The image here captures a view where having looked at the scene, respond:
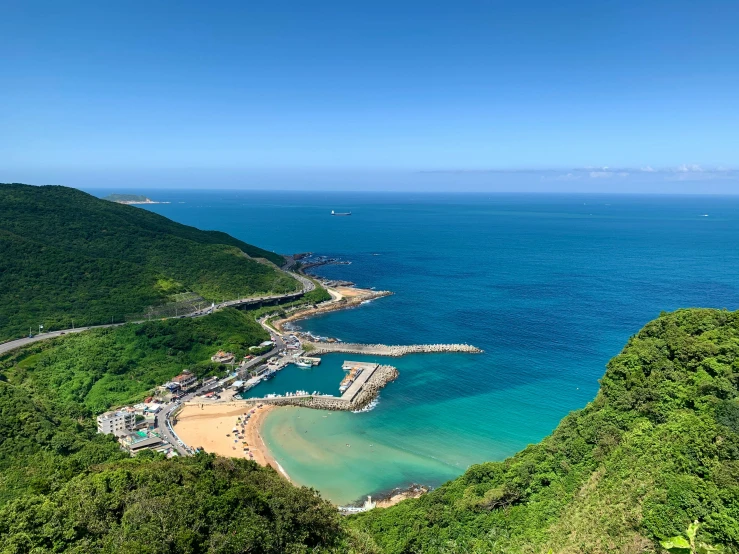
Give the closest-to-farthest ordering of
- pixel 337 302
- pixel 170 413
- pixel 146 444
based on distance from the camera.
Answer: pixel 146 444 < pixel 170 413 < pixel 337 302

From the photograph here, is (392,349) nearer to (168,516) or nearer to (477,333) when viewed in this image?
(477,333)

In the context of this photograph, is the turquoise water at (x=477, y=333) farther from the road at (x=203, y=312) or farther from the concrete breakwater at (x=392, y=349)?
the road at (x=203, y=312)

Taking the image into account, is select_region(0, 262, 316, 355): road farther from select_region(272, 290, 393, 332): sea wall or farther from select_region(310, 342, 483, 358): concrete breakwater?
select_region(310, 342, 483, 358): concrete breakwater

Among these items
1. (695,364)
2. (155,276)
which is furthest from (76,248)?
(695,364)

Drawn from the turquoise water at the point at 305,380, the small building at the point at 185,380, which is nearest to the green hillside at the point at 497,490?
the small building at the point at 185,380

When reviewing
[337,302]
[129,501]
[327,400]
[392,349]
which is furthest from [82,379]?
[337,302]

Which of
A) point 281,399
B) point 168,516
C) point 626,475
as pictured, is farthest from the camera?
point 281,399
